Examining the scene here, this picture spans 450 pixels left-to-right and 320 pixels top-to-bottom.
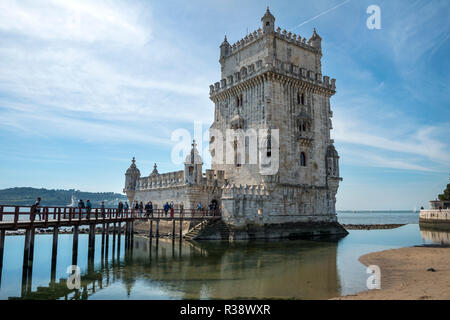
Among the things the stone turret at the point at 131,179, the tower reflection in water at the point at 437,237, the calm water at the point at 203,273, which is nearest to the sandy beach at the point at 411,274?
the calm water at the point at 203,273

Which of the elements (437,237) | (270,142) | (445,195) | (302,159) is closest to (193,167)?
(270,142)

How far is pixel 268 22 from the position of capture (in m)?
33.3

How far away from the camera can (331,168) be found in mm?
35219

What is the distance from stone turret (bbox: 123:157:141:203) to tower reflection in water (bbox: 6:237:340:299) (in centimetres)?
2062

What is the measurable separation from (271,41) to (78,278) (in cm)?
2701

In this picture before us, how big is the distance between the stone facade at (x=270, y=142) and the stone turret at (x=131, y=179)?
879 cm

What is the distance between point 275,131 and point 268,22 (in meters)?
11.4

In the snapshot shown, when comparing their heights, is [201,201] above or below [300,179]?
below

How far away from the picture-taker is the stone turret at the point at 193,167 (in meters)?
32.3

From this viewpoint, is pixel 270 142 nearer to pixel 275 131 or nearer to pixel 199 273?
pixel 275 131

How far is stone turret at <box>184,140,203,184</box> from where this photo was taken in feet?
106

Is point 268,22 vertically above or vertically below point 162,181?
above
